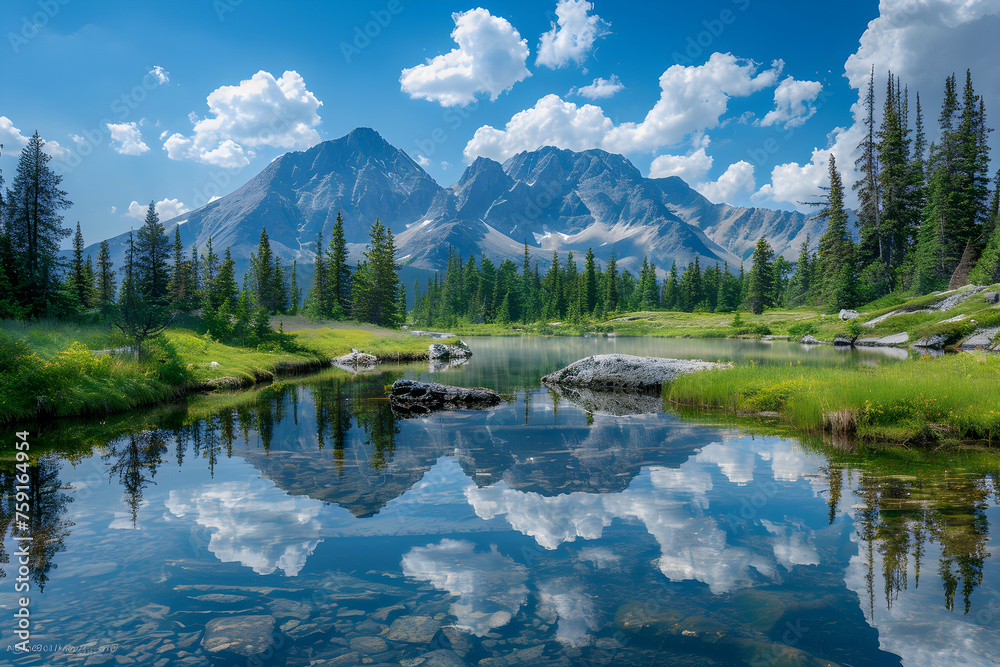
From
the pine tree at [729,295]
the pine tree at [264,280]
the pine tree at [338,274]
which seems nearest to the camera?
the pine tree at [338,274]

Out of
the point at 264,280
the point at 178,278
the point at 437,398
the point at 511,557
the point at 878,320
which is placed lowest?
the point at 511,557

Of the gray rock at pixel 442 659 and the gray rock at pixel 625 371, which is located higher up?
the gray rock at pixel 625 371

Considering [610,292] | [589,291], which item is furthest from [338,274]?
[610,292]

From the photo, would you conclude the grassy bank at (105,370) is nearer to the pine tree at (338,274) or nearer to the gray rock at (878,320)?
the pine tree at (338,274)

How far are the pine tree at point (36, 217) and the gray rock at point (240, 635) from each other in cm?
4251

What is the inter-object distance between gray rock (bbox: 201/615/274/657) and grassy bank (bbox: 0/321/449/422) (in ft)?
43.6

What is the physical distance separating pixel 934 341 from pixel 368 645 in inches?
1684

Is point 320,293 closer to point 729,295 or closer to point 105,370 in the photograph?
point 105,370

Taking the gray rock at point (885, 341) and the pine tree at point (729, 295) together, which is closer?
the gray rock at point (885, 341)

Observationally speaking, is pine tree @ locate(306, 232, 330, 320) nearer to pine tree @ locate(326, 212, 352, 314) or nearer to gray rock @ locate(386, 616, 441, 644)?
pine tree @ locate(326, 212, 352, 314)

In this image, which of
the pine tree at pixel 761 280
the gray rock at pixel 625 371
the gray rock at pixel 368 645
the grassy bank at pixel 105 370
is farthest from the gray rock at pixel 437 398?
the pine tree at pixel 761 280

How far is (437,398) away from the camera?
59.9 ft

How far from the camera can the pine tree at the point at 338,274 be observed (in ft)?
241

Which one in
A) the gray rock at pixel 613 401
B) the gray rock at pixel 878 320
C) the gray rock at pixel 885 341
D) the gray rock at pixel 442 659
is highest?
the gray rock at pixel 878 320
